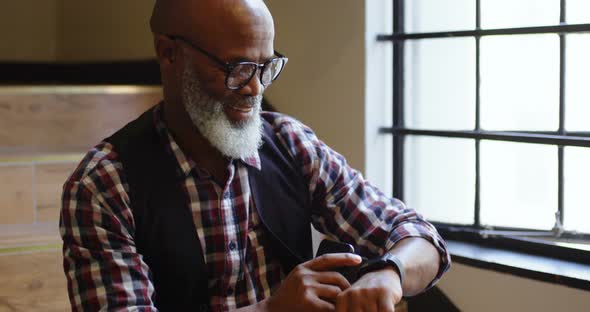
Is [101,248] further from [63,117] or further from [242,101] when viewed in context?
[63,117]

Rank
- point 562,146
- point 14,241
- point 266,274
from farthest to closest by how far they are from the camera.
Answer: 1. point 14,241
2. point 562,146
3. point 266,274

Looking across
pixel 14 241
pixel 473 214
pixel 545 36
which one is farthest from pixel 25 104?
pixel 545 36

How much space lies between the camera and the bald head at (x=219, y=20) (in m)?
1.50

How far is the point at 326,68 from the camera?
2.54m

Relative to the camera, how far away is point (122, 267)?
4.63 feet

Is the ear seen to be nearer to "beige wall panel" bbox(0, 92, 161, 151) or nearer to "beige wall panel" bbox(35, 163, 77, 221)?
"beige wall panel" bbox(35, 163, 77, 221)

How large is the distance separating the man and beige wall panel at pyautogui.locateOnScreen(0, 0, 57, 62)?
9.95 feet

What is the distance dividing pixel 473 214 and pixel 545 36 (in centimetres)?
53

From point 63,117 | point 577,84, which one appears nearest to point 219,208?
point 577,84

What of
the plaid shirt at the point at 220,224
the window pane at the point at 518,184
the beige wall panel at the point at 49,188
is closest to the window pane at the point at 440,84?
the window pane at the point at 518,184

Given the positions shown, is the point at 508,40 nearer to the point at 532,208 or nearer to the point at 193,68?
the point at 532,208

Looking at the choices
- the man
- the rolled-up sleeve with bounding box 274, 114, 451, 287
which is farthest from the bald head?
the rolled-up sleeve with bounding box 274, 114, 451, 287

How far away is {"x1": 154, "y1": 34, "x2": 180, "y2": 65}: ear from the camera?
1564 millimetres

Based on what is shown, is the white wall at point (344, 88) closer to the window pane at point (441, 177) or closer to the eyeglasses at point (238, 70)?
the window pane at point (441, 177)
